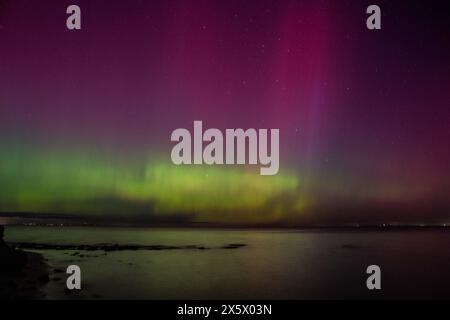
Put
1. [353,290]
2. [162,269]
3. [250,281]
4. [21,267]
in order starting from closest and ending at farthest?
[353,290] < [21,267] < [250,281] < [162,269]

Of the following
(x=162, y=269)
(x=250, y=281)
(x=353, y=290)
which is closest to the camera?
(x=353, y=290)

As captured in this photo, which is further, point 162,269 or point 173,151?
point 162,269

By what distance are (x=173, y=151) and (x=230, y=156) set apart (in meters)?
0.56

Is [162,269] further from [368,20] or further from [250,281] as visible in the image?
[368,20]

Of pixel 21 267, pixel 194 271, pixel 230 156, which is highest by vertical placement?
pixel 230 156

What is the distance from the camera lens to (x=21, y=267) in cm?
1128
